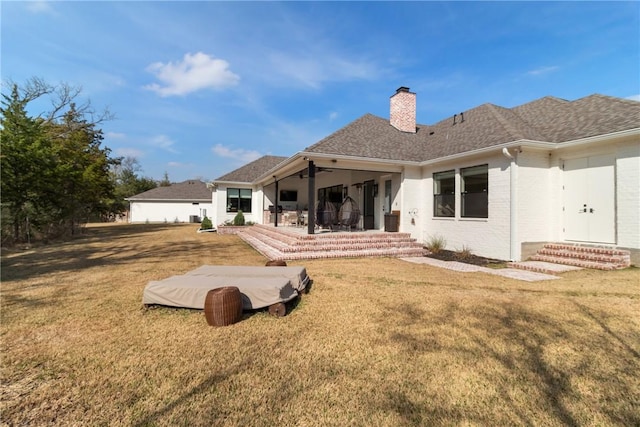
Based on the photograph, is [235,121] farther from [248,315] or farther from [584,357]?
[584,357]

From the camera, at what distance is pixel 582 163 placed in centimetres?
858

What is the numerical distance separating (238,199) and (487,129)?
1658 centimetres

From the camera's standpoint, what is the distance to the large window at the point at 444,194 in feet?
36.1

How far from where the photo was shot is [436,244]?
11047mm

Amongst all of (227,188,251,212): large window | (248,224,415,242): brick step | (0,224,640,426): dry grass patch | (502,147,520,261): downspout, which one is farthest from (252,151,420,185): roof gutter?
(227,188,251,212): large window

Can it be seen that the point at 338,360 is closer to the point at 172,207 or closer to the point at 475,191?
the point at 475,191

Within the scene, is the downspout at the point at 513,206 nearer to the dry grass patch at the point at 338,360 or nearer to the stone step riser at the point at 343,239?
the dry grass patch at the point at 338,360

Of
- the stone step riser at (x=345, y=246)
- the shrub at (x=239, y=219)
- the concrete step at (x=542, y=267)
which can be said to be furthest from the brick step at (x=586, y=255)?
the shrub at (x=239, y=219)

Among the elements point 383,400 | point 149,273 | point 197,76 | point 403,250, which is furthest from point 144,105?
point 383,400

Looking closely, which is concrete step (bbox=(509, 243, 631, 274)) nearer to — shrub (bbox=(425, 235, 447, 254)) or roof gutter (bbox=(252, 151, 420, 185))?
shrub (bbox=(425, 235, 447, 254))

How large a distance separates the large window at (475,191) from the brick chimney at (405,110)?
5291mm

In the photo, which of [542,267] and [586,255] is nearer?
[542,267]

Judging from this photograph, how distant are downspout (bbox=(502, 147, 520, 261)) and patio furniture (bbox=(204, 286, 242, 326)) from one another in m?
8.11

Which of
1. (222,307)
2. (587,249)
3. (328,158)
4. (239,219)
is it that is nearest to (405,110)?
(328,158)
